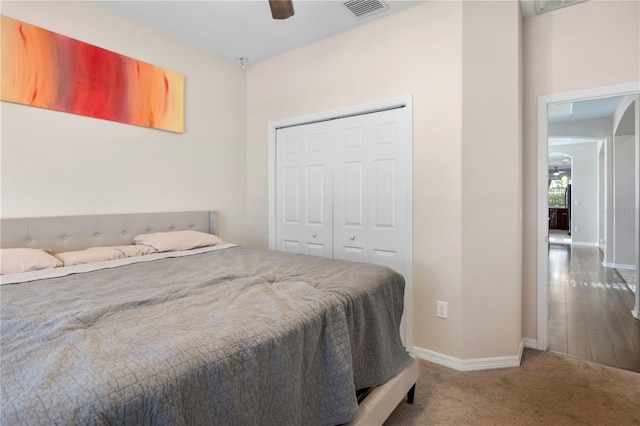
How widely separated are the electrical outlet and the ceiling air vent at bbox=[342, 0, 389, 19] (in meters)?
2.35

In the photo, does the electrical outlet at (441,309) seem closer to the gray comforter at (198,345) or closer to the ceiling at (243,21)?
the gray comforter at (198,345)

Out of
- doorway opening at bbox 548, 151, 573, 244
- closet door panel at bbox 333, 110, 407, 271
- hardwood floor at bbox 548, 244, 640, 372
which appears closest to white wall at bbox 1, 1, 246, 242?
closet door panel at bbox 333, 110, 407, 271

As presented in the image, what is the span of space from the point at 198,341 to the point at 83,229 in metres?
1.98

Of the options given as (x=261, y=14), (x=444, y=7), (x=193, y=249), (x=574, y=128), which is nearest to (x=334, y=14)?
(x=261, y=14)

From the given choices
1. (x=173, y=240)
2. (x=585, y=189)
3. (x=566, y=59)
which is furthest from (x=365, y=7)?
(x=585, y=189)

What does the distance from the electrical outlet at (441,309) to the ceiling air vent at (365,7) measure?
2.35 meters

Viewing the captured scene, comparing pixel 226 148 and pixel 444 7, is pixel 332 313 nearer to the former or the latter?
pixel 444 7

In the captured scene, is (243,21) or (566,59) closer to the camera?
(566,59)

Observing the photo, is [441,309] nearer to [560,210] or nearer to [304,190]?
[304,190]

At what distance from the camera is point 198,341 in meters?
0.91

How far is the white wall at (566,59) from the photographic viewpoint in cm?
226

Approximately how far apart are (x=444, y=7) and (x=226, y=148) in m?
2.36

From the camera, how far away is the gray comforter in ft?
2.33

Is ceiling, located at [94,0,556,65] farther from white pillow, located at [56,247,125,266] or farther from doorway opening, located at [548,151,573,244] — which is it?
doorway opening, located at [548,151,573,244]
